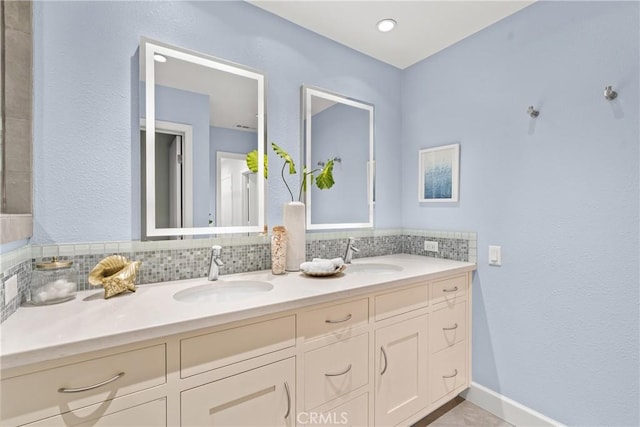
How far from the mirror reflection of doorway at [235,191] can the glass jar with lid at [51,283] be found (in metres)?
0.64

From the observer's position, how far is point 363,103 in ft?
7.19

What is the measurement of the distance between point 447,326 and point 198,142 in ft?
5.75

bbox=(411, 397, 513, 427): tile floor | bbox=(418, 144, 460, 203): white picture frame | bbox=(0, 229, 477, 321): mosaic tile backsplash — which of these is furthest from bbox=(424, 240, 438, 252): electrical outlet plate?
bbox=(411, 397, 513, 427): tile floor

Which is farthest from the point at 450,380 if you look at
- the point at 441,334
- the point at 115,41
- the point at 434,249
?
the point at 115,41

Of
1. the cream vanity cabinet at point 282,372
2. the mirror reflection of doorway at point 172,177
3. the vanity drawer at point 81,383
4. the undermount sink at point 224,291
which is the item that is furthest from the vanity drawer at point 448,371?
the mirror reflection of doorway at point 172,177

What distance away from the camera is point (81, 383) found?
82cm

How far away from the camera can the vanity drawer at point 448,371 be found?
1.72 meters

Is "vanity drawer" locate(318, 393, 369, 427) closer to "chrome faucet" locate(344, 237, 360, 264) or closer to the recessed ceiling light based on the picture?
"chrome faucet" locate(344, 237, 360, 264)

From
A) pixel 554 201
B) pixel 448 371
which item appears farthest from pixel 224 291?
pixel 554 201

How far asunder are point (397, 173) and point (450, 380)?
147 centimetres

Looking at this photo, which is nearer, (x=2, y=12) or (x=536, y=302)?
(x=2, y=12)

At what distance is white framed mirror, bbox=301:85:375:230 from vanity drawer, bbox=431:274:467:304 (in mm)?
658

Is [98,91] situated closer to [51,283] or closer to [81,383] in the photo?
[51,283]

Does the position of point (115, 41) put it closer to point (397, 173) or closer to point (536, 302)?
point (397, 173)
